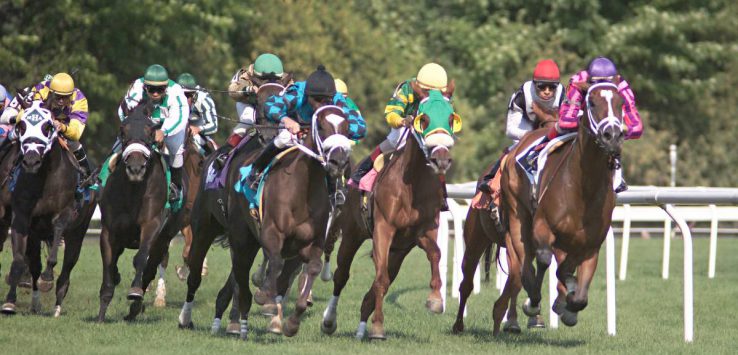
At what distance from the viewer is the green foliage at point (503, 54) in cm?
3550

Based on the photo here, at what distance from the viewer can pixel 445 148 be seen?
1093 centimetres

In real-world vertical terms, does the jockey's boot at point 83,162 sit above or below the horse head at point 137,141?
below

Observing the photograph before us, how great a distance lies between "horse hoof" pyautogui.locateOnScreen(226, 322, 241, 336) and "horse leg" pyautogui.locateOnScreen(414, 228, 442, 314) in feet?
5.42

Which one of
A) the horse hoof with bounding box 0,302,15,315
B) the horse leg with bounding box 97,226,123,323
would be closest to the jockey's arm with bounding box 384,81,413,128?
the horse leg with bounding box 97,226,123,323

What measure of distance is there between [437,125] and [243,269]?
2028 mm

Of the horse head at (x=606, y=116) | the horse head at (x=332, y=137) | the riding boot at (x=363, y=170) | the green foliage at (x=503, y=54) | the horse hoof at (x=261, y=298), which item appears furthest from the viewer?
the green foliage at (x=503, y=54)

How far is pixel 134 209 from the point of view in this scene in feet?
42.7

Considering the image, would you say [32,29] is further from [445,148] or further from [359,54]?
[445,148]

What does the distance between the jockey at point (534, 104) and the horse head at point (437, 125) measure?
1.21m

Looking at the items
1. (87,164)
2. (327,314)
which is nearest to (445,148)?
(327,314)

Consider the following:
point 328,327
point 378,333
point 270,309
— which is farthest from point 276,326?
point 378,333

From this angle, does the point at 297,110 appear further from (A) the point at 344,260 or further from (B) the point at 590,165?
(B) the point at 590,165

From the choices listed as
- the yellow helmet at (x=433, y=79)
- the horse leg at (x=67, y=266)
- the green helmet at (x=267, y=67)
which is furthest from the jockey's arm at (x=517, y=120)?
the horse leg at (x=67, y=266)

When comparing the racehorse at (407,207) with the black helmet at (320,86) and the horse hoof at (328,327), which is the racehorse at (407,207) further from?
the black helmet at (320,86)
